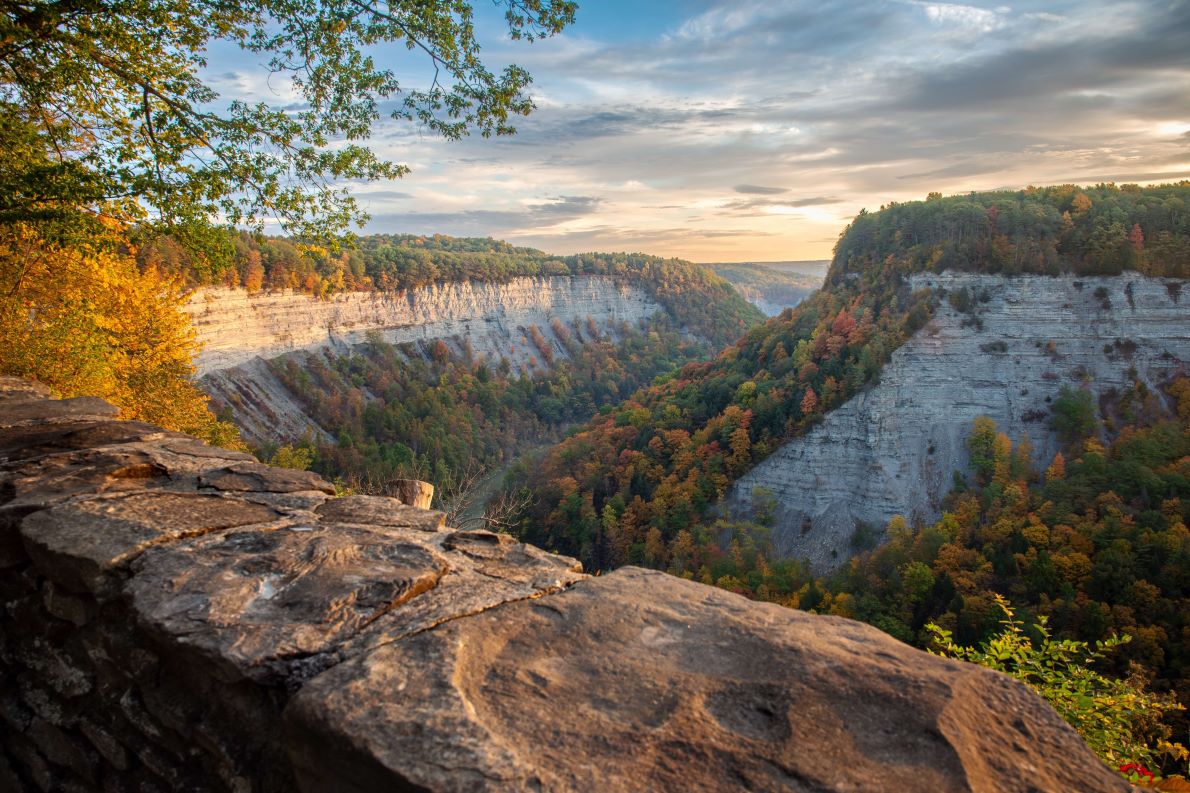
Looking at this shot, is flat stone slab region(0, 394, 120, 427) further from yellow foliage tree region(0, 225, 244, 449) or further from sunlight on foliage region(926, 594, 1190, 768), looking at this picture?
sunlight on foliage region(926, 594, 1190, 768)

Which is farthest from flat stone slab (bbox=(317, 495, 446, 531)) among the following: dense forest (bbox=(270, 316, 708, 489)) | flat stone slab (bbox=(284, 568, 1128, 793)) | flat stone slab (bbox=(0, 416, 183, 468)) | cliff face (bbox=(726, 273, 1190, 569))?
cliff face (bbox=(726, 273, 1190, 569))

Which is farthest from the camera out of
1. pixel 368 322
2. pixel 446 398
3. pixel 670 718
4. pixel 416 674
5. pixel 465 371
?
pixel 465 371

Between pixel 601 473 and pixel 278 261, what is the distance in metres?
36.5

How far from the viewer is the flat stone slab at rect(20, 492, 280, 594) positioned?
342 centimetres

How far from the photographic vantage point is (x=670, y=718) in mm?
2346

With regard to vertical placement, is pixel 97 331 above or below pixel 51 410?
above

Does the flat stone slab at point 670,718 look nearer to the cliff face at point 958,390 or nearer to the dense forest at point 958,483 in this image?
the dense forest at point 958,483

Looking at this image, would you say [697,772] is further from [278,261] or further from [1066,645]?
[278,261]

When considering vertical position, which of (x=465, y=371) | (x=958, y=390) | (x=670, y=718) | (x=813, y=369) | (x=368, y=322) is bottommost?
(x=465, y=371)

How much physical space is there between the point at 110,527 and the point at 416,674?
2.52 metres

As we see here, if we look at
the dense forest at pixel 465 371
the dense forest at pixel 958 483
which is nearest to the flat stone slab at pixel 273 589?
the dense forest at pixel 465 371

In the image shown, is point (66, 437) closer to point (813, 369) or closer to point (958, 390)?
point (813, 369)

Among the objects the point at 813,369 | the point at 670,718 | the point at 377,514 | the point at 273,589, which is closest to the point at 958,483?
the point at 813,369

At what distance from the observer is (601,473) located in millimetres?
45781
